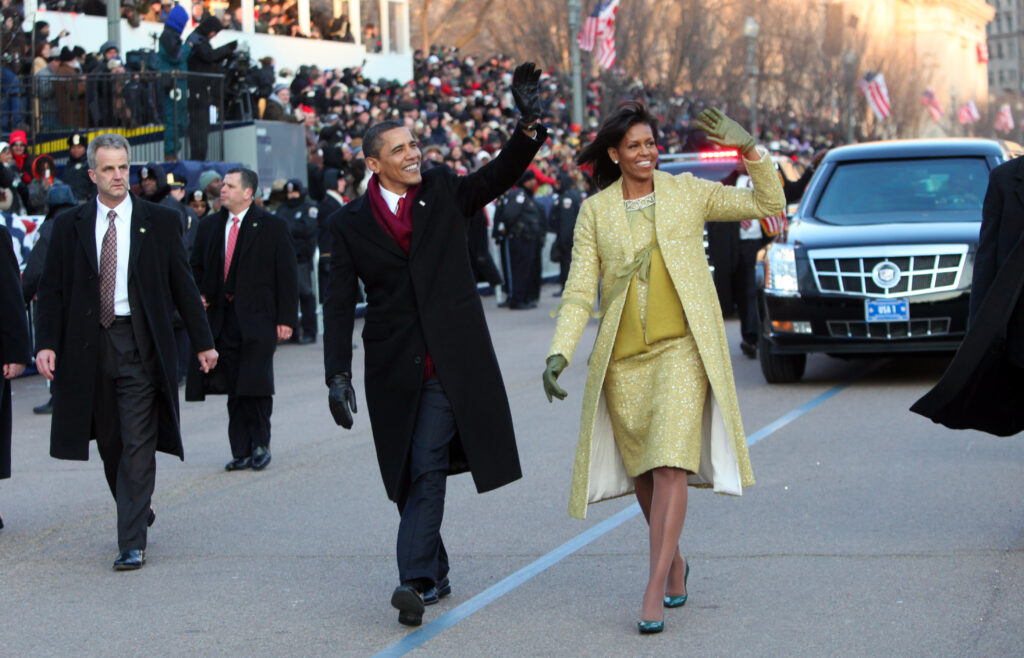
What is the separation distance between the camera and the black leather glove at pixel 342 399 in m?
5.96

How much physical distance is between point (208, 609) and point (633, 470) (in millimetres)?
1770

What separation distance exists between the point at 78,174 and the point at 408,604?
39.8 feet

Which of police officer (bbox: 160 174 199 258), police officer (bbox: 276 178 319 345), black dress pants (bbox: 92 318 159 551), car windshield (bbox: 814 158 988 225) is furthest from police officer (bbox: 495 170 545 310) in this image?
black dress pants (bbox: 92 318 159 551)

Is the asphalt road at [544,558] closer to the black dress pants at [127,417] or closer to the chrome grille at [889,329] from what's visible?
the black dress pants at [127,417]

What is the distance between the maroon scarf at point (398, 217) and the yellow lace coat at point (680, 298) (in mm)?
647

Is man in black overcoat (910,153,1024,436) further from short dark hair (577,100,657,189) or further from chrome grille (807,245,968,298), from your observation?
chrome grille (807,245,968,298)

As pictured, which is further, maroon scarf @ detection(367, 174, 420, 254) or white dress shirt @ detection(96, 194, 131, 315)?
white dress shirt @ detection(96, 194, 131, 315)

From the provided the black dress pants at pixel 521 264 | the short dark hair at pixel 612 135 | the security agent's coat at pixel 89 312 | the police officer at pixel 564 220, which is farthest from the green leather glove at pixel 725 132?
the black dress pants at pixel 521 264

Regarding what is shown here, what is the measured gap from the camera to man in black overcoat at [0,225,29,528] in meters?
7.77

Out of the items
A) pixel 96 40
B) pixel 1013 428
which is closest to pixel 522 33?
pixel 96 40

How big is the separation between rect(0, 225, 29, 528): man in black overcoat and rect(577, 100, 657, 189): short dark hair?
3252 millimetres

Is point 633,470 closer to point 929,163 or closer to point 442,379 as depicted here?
point 442,379

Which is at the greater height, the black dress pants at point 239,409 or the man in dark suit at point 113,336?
the man in dark suit at point 113,336

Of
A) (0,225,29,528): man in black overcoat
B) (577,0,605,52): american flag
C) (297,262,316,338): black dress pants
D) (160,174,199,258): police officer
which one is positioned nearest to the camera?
(0,225,29,528): man in black overcoat
